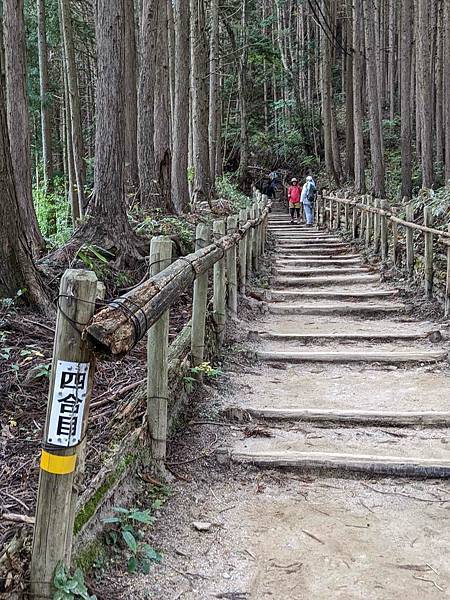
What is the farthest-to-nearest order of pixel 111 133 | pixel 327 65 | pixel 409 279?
1. pixel 327 65
2. pixel 409 279
3. pixel 111 133

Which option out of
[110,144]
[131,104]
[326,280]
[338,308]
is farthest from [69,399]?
[131,104]

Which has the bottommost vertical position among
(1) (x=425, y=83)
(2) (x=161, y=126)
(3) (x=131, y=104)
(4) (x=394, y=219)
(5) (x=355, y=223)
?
(5) (x=355, y=223)

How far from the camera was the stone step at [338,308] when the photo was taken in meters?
8.80

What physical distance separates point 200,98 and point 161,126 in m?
3.12

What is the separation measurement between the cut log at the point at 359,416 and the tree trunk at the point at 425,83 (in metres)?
12.8

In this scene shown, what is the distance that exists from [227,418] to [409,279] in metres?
5.70

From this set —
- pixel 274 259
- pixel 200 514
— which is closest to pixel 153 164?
pixel 274 259

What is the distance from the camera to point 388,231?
41.5 ft

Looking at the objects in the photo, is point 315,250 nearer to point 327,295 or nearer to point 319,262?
point 319,262

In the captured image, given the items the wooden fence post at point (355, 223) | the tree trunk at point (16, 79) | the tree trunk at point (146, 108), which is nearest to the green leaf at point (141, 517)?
the tree trunk at point (16, 79)

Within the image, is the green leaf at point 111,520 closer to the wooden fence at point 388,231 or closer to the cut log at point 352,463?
the cut log at point 352,463

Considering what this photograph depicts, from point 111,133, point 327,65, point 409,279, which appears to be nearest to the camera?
point 111,133

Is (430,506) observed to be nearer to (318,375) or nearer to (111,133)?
(318,375)

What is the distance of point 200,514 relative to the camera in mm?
3711
